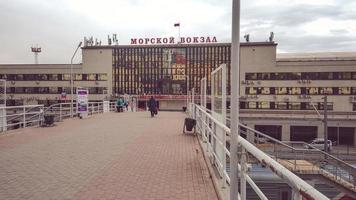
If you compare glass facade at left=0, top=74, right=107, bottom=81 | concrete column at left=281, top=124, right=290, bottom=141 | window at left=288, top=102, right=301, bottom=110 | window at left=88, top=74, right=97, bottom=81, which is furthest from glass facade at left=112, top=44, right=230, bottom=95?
concrete column at left=281, top=124, right=290, bottom=141

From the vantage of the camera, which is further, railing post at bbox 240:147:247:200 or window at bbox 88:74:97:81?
window at bbox 88:74:97:81

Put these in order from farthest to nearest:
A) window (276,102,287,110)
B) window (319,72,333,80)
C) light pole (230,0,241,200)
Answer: window (276,102,287,110) < window (319,72,333,80) < light pole (230,0,241,200)

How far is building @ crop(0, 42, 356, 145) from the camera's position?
63.6 m

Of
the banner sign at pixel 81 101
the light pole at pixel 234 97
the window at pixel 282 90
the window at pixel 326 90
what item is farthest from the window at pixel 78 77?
the light pole at pixel 234 97

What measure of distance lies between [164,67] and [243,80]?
23929mm

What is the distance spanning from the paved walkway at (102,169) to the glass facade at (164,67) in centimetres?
8208

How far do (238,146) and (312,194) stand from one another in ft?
7.14

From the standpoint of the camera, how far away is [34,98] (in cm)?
8962

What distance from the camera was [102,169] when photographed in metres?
8.26

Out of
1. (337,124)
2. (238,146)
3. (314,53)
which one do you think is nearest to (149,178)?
(238,146)

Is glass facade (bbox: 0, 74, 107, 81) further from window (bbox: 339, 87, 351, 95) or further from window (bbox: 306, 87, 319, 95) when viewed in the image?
window (bbox: 339, 87, 351, 95)

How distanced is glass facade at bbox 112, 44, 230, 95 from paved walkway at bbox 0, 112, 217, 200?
269 ft

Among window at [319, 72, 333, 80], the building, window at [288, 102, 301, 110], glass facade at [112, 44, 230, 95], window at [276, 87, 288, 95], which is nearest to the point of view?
the building

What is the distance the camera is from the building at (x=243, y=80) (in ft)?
209
